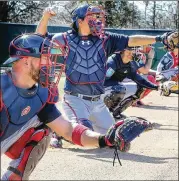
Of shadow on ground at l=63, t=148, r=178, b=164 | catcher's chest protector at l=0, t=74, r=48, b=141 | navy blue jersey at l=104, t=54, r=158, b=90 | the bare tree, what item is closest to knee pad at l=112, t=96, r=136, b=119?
navy blue jersey at l=104, t=54, r=158, b=90

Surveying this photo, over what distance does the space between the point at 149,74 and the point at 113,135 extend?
6.69 m

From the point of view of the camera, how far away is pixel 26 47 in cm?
345

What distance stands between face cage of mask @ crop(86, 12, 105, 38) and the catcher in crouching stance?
2.15 m

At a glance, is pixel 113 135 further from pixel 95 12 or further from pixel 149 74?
pixel 149 74

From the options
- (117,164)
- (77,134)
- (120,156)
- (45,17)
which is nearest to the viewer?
(77,134)

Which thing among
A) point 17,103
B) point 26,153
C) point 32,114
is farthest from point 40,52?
point 26,153

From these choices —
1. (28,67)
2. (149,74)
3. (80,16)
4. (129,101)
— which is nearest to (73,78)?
Result: (80,16)

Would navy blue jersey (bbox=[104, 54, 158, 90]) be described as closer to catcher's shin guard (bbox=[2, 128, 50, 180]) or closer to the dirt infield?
the dirt infield

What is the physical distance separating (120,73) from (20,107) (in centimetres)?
489

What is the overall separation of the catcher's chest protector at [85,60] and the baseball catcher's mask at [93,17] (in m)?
0.11

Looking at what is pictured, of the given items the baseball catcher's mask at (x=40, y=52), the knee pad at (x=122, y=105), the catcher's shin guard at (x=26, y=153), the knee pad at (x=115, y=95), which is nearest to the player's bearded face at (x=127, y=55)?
the knee pad at (x=115, y=95)

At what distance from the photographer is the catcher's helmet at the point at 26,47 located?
3.45m

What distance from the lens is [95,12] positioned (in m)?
5.89

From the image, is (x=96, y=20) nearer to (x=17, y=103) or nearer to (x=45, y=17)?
(x=45, y=17)
